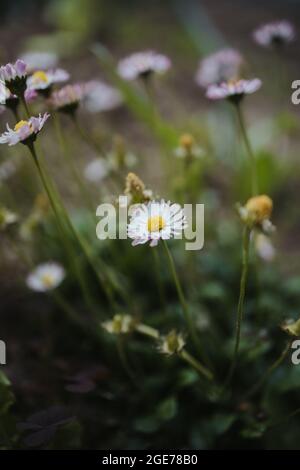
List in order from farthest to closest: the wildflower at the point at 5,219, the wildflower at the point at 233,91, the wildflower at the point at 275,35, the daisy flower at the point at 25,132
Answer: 1. the wildflower at the point at 275,35
2. the wildflower at the point at 5,219
3. the wildflower at the point at 233,91
4. the daisy flower at the point at 25,132

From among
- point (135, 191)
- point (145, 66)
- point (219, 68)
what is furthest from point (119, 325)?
point (219, 68)

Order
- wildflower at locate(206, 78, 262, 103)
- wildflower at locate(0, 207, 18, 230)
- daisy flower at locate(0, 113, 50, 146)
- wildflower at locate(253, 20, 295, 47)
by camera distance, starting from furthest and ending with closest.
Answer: wildflower at locate(253, 20, 295, 47) < wildflower at locate(0, 207, 18, 230) < wildflower at locate(206, 78, 262, 103) < daisy flower at locate(0, 113, 50, 146)

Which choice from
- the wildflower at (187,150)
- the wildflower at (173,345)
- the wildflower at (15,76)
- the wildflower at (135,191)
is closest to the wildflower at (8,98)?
the wildflower at (15,76)

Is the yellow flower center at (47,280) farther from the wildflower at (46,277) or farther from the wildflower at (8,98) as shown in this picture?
the wildflower at (8,98)

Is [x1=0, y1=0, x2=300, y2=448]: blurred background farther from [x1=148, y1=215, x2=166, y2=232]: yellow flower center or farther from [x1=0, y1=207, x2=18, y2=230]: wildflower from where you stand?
[x1=148, y1=215, x2=166, y2=232]: yellow flower center

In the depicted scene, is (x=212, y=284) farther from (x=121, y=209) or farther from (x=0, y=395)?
(x=0, y=395)

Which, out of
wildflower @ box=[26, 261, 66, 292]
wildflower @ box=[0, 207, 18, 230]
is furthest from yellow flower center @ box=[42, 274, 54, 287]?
wildflower @ box=[0, 207, 18, 230]
